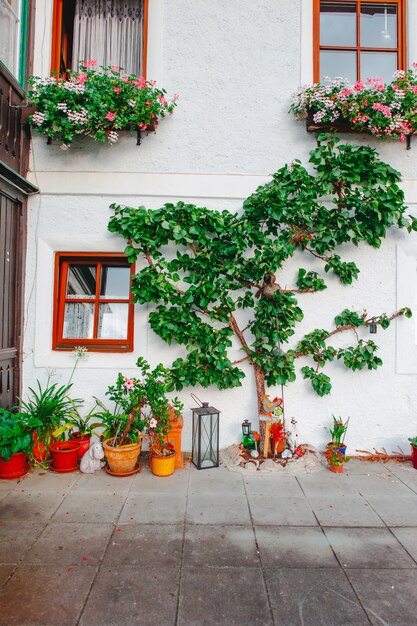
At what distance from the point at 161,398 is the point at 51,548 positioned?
1714 mm

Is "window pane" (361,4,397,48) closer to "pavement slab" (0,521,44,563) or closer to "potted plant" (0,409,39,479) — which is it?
"potted plant" (0,409,39,479)

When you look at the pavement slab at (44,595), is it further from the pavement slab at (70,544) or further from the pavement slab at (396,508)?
the pavement slab at (396,508)

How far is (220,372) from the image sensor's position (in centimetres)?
439

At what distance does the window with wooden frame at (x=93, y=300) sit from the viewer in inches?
182

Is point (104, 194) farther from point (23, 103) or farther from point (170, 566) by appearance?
point (170, 566)

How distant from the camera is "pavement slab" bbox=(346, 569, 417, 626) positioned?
2.20m

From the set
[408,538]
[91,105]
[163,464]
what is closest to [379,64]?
[91,105]

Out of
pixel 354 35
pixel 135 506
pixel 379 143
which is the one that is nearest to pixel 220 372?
pixel 135 506

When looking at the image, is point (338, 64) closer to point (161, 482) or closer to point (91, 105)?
point (91, 105)

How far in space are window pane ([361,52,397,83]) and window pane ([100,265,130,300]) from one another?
3559 mm

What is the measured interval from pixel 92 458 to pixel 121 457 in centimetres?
32

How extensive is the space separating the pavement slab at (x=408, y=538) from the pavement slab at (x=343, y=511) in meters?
0.14

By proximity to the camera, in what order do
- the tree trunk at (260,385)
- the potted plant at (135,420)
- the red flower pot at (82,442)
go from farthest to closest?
the tree trunk at (260,385), the red flower pot at (82,442), the potted plant at (135,420)

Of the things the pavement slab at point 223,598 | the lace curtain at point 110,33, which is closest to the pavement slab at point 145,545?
the pavement slab at point 223,598
